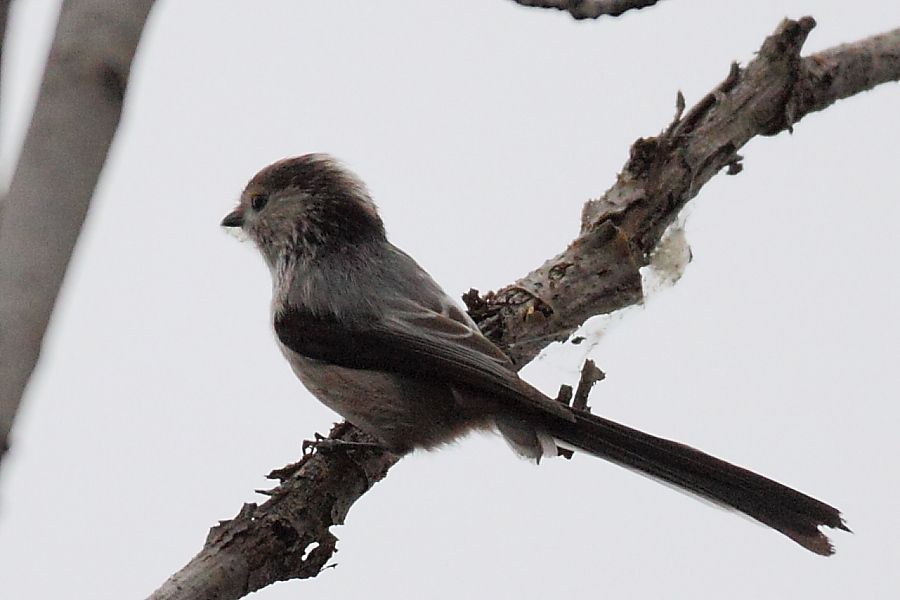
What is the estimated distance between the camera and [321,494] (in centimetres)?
324

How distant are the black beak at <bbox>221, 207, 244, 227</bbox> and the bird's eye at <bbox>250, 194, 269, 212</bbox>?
7cm

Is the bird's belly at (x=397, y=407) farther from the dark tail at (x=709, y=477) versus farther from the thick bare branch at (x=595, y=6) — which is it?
the thick bare branch at (x=595, y=6)

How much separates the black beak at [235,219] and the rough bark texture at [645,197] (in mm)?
908

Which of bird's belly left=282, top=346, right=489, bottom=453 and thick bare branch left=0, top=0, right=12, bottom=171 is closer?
thick bare branch left=0, top=0, right=12, bottom=171

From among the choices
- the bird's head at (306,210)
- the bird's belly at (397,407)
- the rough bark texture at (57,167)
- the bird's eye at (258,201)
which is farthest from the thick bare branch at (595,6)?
the rough bark texture at (57,167)

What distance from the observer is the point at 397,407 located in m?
3.35

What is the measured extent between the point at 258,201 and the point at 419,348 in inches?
42.8

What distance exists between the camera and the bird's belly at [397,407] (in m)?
3.36

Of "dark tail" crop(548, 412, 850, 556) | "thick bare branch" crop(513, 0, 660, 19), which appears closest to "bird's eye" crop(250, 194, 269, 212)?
"dark tail" crop(548, 412, 850, 556)

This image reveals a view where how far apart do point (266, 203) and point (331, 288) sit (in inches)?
23.4

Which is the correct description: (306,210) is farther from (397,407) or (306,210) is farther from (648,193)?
A: (648,193)

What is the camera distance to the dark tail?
113 inches

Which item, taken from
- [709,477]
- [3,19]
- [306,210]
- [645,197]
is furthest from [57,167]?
[645,197]

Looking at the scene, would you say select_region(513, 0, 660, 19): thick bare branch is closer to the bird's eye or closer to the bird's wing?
the bird's wing
